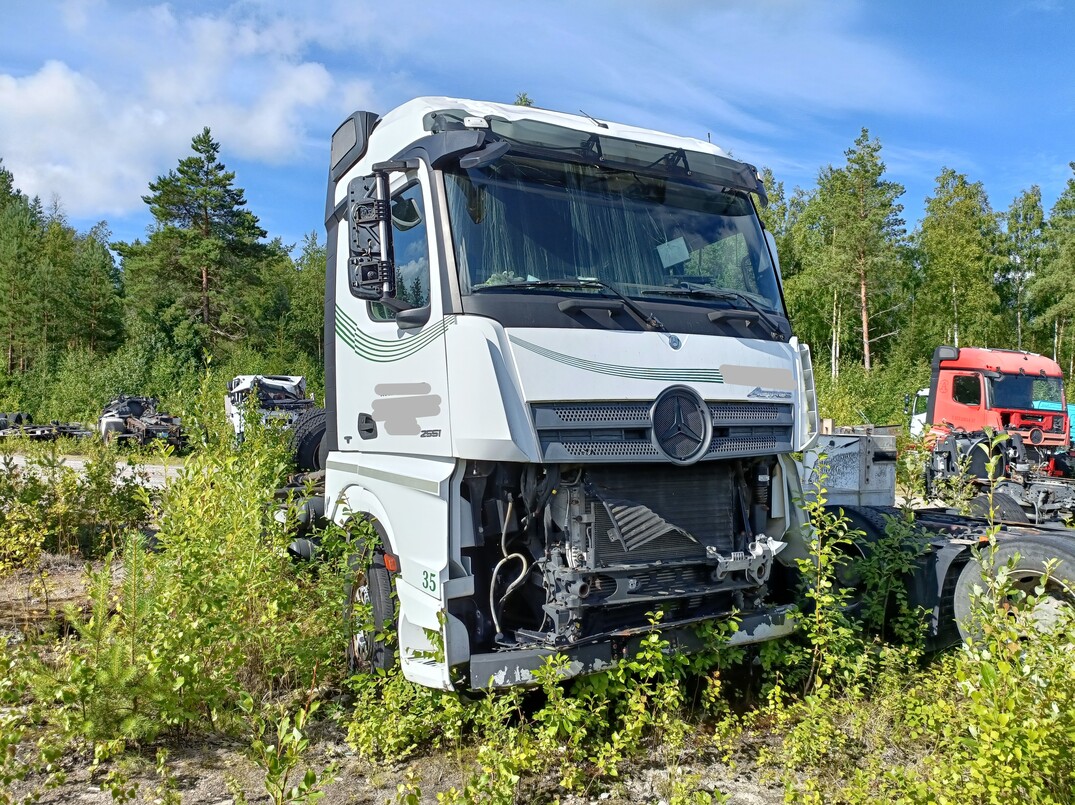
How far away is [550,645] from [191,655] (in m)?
1.80

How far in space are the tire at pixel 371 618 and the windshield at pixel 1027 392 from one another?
1519 centimetres

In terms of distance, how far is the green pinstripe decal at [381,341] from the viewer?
399 cm

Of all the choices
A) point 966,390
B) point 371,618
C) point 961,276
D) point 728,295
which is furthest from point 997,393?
point 961,276

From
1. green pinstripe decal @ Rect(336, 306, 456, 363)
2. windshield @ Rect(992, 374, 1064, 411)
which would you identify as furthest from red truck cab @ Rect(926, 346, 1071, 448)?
green pinstripe decal @ Rect(336, 306, 456, 363)

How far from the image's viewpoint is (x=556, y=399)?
380 cm

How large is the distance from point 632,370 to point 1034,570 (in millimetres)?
2850

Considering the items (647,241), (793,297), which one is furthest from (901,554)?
(793,297)

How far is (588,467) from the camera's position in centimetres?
391

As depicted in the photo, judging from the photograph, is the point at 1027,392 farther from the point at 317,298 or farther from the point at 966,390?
the point at 317,298

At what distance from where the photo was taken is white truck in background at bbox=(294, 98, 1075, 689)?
149 inches

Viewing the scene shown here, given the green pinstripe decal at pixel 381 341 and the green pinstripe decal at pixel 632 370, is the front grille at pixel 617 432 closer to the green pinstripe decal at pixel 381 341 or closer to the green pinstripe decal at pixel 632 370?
the green pinstripe decal at pixel 632 370

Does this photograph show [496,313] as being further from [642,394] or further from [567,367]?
[642,394]

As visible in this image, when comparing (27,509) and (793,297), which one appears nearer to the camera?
Answer: (27,509)

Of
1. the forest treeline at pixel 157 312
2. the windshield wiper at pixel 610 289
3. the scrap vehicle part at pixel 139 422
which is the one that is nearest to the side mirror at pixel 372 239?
the windshield wiper at pixel 610 289
